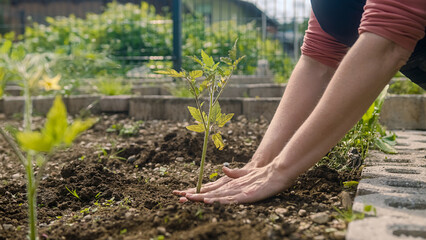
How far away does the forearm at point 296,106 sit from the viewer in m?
1.86

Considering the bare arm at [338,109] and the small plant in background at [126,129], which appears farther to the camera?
the small plant in background at [126,129]

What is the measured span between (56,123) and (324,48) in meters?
1.30

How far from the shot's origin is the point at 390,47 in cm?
131

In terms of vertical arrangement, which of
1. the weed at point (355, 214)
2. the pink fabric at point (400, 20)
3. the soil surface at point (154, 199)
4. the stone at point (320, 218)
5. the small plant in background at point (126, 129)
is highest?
the pink fabric at point (400, 20)

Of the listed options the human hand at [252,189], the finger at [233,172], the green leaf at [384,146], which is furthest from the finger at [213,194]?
the green leaf at [384,146]

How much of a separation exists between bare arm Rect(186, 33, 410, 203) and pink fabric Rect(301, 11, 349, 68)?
1.77 ft

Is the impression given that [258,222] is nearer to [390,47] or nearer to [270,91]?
[390,47]

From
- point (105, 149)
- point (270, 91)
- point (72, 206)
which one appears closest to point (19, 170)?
point (105, 149)

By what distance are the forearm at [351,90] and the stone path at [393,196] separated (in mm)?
237

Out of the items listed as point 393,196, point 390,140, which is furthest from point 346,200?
point 390,140

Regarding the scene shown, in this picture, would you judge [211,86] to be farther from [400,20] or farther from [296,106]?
[400,20]

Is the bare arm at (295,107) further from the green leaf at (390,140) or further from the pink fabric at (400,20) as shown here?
the green leaf at (390,140)

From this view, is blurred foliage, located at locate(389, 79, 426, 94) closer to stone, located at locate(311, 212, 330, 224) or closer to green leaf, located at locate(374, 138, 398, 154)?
green leaf, located at locate(374, 138, 398, 154)

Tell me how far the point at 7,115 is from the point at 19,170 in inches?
81.9
